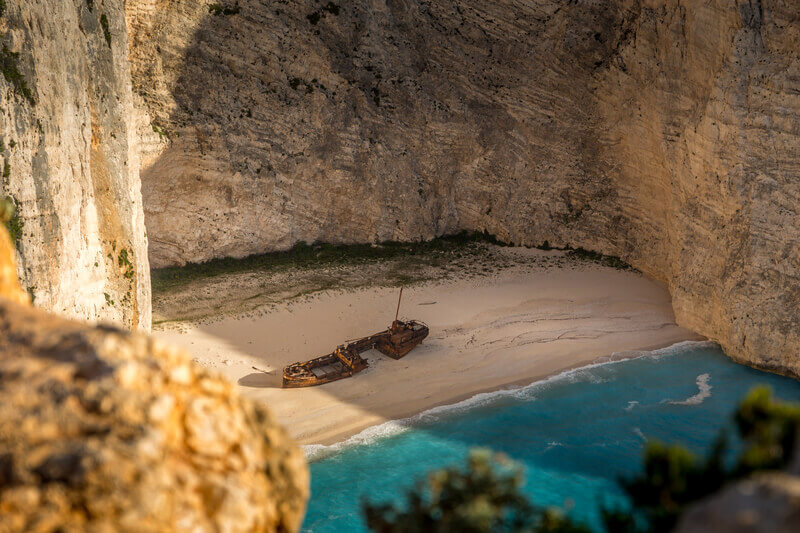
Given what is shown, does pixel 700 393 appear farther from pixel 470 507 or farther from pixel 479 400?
pixel 470 507

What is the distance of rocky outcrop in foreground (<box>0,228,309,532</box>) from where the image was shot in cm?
524

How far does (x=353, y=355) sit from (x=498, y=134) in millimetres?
14778

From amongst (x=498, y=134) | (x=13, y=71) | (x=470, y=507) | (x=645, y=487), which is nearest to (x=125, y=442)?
(x=470, y=507)

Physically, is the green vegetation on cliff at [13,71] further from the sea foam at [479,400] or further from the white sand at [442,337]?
the sea foam at [479,400]

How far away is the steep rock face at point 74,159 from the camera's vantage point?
53.4ft

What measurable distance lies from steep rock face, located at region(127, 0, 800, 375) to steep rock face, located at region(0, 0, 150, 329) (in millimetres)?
7494

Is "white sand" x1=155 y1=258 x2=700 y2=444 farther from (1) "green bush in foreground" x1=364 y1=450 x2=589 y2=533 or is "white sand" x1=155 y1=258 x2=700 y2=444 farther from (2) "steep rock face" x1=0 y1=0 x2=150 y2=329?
(1) "green bush in foreground" x1=364 y1=450 x2=589 y2=533

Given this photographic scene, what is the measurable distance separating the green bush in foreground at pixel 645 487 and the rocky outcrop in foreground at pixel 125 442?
131cm

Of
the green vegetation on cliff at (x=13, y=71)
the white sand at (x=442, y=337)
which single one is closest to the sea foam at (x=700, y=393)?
the white sand at (x=442, y=337)

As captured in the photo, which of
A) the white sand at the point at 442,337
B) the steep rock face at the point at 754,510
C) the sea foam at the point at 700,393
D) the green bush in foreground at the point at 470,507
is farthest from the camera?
the sea foam at the point at 700,393

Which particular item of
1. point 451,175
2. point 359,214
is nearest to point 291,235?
point 359,214

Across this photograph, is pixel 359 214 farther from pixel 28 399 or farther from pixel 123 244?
pixel 28 399

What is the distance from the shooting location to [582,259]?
31.7 m

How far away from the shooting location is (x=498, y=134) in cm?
3297
